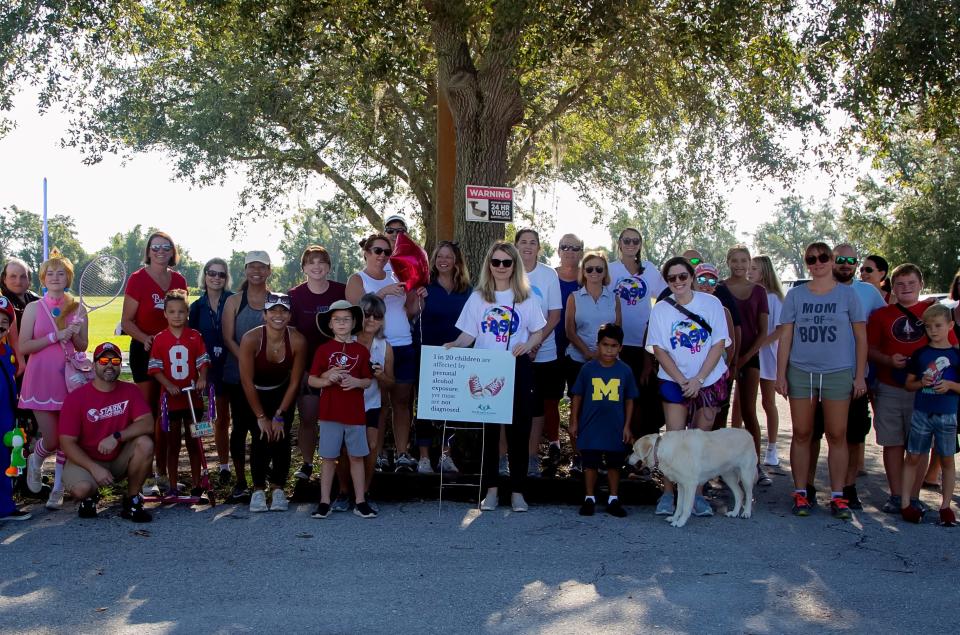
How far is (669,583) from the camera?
525 cm

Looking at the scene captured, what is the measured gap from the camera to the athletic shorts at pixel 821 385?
22.9 ft

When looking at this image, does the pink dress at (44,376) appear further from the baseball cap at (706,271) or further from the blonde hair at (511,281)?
the baseball cap at (706,271)

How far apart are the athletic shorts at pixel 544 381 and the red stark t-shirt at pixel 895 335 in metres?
2.72

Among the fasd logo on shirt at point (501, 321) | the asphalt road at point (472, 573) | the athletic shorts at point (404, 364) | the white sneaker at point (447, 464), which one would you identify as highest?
the fasd logo on shirt at point (501, 321)

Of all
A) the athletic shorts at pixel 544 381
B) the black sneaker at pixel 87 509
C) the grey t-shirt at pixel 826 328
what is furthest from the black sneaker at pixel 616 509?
the black sneaker at pixel 87 509

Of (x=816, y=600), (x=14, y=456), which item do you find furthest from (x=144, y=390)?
(x=816, y=600)

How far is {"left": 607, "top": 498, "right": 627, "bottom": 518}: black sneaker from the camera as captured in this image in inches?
271

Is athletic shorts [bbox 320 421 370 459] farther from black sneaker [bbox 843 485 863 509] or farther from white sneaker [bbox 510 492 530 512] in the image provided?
black sneaker [bbox 843 485 863 509]

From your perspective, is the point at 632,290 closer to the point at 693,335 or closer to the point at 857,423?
the point at 693,335

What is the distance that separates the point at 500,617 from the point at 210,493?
3322 millimetres

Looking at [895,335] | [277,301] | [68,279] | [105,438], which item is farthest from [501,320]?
[68,279]

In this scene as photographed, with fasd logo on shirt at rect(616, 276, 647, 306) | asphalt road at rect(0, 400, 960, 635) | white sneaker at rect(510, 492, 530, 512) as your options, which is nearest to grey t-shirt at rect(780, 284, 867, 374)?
asphalt road at rect(0, 400, 960, 635)

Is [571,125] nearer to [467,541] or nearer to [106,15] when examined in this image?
[106,15]

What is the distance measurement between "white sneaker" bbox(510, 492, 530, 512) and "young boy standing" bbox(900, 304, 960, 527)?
299 centimetres
